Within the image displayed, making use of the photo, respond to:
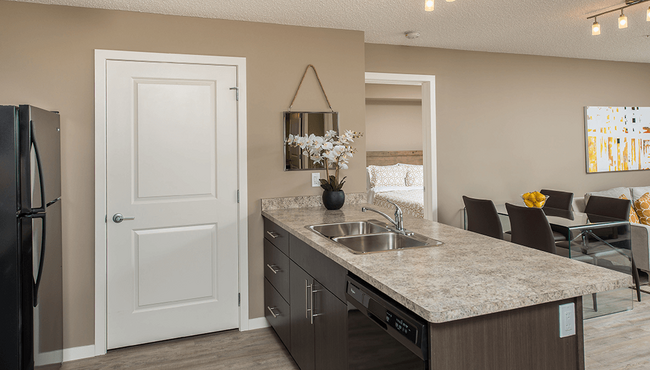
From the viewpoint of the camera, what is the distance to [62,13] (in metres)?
2.70

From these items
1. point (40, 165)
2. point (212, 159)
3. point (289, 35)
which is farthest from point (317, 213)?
point (40, 165)

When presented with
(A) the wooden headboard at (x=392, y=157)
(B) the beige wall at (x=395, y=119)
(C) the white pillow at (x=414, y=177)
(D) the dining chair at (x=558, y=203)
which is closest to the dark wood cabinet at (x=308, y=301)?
(D) the dining chair at (x=558, y=203)

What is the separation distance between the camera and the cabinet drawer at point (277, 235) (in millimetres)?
2574

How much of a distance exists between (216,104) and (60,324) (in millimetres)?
1806

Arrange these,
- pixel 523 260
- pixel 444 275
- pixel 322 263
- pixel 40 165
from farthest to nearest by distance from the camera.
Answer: pixel 40 165 < pixel 322 263 < pixel 523 260 < pixel 444 275

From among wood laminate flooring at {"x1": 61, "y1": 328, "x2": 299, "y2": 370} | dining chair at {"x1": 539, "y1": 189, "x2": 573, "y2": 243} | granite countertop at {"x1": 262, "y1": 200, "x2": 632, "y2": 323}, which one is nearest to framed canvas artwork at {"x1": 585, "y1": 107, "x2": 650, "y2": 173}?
dining chair at {"x1": 539, "y1": 189, "x2": 573, "y2": 243}

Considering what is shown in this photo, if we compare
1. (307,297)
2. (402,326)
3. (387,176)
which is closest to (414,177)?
(387,176)

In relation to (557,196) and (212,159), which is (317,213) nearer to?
(212,159)

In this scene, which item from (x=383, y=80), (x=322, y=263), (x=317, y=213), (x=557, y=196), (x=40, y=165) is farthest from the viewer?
(x=557, y=196)

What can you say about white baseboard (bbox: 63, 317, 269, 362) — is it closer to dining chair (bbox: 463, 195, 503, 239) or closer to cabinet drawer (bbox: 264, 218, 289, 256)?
cabinet drawer (bbox: 264, 218, 289, 256)

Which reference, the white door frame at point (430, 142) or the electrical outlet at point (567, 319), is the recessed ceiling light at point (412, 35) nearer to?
→ the white door frame at point (430, 142)

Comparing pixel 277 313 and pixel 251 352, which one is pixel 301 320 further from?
pixel 251 352

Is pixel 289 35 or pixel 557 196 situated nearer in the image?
pixel 289 35

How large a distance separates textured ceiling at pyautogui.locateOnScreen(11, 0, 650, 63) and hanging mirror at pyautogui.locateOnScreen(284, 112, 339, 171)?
713 millimetres
